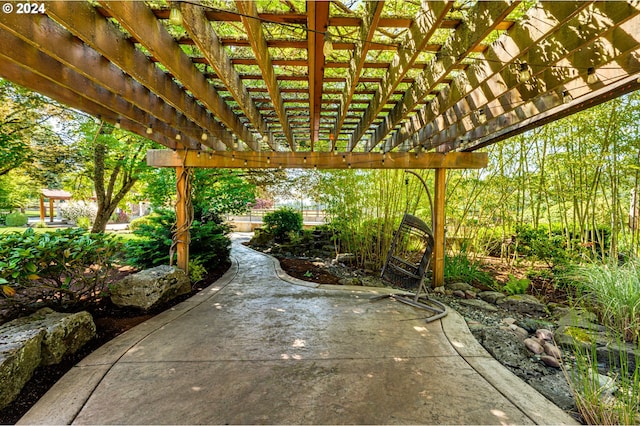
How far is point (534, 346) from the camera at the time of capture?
7.56 feet

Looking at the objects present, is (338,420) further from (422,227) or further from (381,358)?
(422,227)

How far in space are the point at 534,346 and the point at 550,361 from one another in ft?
0.59

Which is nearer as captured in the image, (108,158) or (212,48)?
(212,48)

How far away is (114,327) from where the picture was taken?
2.52 m

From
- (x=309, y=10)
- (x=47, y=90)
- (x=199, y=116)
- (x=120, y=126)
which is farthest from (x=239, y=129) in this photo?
(x=309, y=10)

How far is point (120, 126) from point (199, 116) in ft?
2.87

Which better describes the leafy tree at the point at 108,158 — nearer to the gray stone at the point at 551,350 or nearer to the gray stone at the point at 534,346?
the gray stone at the point at 534,346

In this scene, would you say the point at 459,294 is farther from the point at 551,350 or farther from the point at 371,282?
the point at 551,350

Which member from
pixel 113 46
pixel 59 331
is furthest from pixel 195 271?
pixel 113 46

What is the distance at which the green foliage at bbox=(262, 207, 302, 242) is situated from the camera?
745cm

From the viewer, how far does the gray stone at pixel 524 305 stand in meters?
3.24

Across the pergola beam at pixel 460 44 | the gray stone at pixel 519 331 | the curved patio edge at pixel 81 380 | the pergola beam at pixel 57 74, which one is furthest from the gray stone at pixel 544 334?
the pergola beam at pixel 57 74

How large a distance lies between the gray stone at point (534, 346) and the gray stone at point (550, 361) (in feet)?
0.29

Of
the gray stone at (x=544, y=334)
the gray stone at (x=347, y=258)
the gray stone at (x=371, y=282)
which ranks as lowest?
the gray stone at (x=371, y=282)
